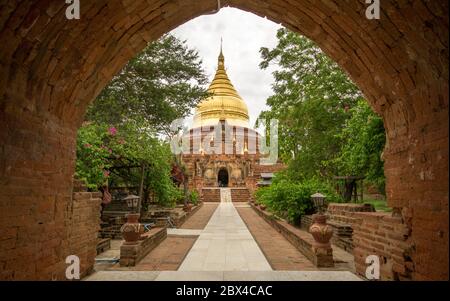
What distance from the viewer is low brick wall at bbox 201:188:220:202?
33844 millimetres

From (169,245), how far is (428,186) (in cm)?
721

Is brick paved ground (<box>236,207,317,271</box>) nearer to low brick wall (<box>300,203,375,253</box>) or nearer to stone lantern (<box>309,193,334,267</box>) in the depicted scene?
stone lantern (<box>309,193,334,267</box>)

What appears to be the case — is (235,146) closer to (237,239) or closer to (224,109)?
(224,109)

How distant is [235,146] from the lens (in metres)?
45.8

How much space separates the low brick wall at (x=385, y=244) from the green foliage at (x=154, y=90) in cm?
888

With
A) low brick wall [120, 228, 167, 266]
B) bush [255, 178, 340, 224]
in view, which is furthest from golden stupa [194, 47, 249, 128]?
low brick wall [120, 228, 167, 266]

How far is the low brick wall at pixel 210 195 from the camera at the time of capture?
33844 millimetres

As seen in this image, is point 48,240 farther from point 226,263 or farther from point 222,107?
point 222,107

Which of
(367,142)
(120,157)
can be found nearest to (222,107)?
(120,157)

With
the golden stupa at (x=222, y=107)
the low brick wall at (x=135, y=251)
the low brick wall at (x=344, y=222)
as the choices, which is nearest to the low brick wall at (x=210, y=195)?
the golden stupa at (x=222, y=107)

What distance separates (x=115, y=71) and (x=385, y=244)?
454 centimetres

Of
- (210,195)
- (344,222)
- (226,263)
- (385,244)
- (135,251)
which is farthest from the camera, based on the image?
(210,195)

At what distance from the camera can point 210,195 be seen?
1357 inches
